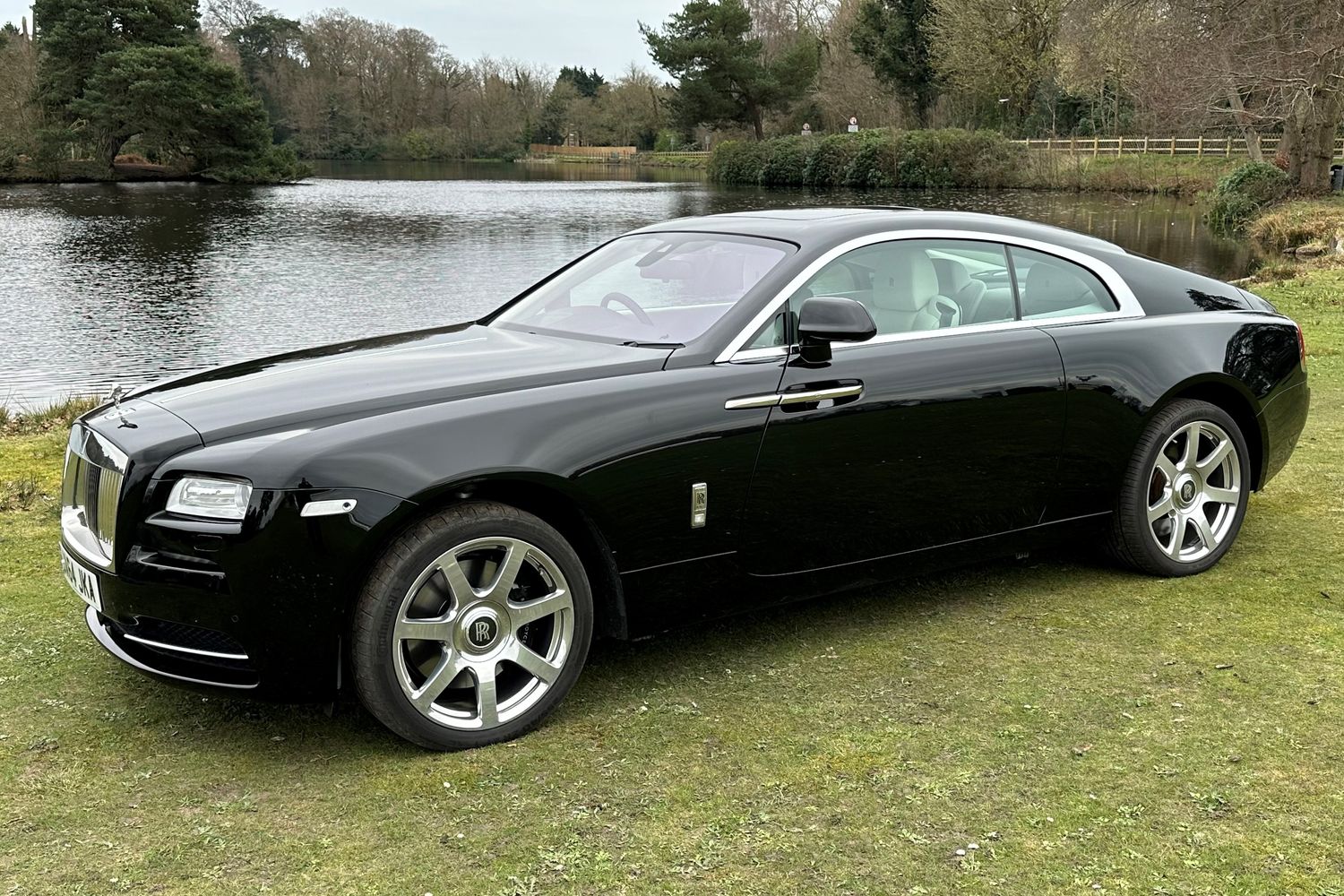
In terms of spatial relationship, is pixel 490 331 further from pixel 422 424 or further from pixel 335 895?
pixel 335 895

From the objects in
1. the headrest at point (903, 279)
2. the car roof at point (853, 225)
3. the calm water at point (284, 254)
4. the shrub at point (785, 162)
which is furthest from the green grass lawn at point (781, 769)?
the shrub at point (785, 162)

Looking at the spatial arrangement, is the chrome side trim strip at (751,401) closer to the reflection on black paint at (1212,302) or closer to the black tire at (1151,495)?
the black tire at (1151,495)

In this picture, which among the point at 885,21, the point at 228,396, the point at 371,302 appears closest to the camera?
the point at 228,396

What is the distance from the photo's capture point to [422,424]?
3383mm

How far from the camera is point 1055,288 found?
473cm

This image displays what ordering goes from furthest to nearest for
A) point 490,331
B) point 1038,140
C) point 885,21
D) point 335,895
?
point 885,21 → point 1038,140 → point 490,331 → point 335,895

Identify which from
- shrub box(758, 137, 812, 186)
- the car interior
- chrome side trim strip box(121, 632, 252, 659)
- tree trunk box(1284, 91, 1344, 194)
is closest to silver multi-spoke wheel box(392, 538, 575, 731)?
chrome side trim strip box(121, 632, 252, 659)

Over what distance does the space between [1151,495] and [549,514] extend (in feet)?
8.71

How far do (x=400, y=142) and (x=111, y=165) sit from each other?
1907 inches

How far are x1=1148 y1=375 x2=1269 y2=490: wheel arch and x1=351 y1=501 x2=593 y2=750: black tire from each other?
8.77ft

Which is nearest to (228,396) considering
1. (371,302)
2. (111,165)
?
(371,302)

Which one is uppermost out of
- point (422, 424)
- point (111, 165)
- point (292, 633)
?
point (111, 165)

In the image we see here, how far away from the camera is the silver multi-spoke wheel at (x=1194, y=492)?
4.91 m

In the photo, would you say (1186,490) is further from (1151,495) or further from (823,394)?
(823,394)
